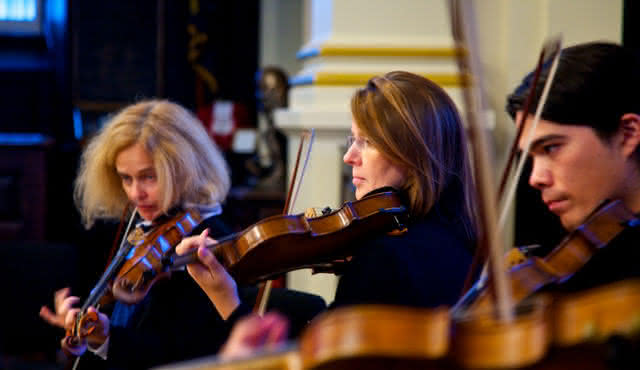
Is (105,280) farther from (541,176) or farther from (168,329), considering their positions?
(541,176)

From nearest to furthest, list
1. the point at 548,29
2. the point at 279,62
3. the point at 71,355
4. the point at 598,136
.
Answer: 1. the point at 598,136
2. the point at 71,355
3. the point at 548,29
4. the point at 279,62

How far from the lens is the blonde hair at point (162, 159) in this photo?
2068 mm

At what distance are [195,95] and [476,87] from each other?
169 inches

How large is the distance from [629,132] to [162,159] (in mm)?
1254

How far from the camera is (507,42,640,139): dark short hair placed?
1.17m

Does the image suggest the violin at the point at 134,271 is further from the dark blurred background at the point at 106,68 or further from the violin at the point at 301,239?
the dark blurred background at the point at 106,68

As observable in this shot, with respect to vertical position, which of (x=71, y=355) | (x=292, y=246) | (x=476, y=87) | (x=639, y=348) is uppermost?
(x=476, y=87)

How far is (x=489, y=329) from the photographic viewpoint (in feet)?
2.15

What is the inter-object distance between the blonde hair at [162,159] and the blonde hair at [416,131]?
675mm

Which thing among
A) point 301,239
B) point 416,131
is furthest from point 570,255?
point 301,239

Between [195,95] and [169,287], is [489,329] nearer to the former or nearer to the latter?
[169,287]

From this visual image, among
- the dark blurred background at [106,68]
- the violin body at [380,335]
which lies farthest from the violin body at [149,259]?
the dark blurred background at [106,68]

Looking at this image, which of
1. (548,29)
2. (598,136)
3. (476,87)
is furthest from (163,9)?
(476,87)

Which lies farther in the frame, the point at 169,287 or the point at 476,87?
the point at 169,287
